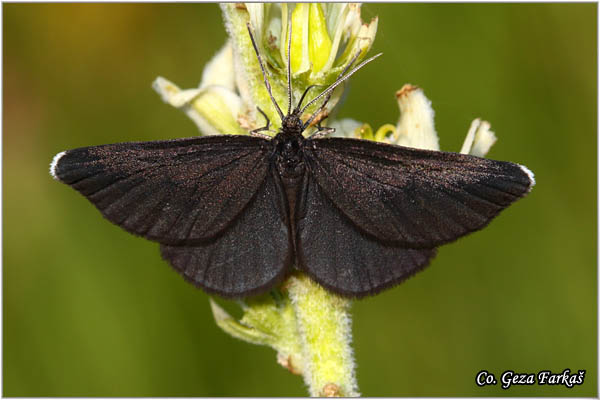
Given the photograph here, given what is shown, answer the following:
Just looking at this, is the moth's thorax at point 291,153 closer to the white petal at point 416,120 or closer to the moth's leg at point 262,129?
the moth's leg at point 262,129

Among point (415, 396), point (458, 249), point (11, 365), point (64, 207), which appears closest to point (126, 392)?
point (11, 365)

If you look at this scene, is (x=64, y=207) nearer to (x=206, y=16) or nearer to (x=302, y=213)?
(x=206, y=16)

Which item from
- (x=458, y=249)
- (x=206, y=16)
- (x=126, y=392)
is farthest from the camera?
(x=206, y=16)

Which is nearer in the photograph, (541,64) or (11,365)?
(11,365)

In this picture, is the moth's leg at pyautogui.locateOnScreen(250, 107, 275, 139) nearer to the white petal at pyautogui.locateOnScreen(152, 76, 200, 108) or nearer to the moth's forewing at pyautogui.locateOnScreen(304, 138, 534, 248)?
the moth's forewing at pyautogui.locateOnScreen(304, 138, 534, 248)

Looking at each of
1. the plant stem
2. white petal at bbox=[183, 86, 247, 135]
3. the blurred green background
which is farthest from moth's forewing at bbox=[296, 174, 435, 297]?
the blurred green background
